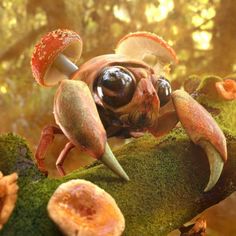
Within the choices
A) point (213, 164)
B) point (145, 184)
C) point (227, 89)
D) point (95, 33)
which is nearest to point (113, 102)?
point (145, 184)

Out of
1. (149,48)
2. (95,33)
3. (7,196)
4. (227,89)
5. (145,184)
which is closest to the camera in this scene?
(7,196)

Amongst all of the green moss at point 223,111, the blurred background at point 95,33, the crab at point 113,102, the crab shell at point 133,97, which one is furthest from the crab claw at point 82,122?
the blurred background at point 95,33

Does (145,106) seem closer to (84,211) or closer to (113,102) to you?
(113,102)

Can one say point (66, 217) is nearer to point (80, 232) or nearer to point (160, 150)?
point (80, 232)

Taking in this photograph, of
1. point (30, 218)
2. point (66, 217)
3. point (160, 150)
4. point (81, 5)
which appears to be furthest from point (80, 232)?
point (81, 5)

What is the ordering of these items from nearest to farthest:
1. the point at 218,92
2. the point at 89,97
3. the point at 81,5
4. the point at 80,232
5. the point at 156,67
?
1. the point at 80,232
2. the point at 89,97
3. the point at 156,67
4. the point at 218,92
5. the point at 81,5

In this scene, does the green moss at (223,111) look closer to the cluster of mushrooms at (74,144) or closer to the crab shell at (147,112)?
the crab shell at (147,112)

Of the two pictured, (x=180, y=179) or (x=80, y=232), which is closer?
(x=80, y=232)
